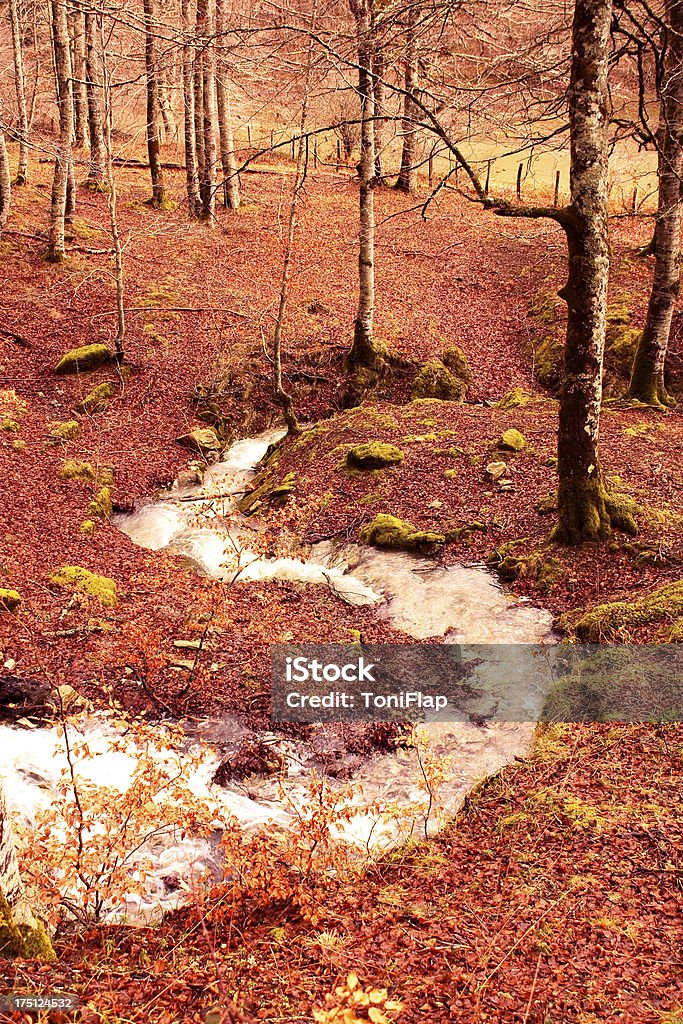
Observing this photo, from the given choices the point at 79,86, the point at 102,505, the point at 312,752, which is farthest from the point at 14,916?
the point at 79,86

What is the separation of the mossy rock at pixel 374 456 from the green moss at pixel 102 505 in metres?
4.21

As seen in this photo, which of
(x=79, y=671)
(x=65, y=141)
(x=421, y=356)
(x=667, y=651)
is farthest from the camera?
(x=65, y=141)

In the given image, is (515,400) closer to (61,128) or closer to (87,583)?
(87,583)

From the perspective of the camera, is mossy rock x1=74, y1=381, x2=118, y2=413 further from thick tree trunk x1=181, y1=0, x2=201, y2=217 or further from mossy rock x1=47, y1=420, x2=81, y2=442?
thick tree trunk x1=181, y1=0, x2=201, y2=217

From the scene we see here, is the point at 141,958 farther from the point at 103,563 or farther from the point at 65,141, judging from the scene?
the point at 65,141

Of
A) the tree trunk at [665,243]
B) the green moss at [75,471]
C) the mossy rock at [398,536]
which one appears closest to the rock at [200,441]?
the green moss at [75,471]

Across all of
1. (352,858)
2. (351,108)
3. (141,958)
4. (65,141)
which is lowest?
(352,858)

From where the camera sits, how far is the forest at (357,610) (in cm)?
461

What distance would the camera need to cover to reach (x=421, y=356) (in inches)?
681

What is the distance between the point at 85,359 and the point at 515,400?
31.8ft

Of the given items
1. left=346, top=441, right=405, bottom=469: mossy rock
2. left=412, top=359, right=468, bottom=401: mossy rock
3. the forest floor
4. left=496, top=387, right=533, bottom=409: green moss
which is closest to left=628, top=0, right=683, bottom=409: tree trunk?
the forest floor

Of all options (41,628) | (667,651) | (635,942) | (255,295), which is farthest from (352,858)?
(255,295)

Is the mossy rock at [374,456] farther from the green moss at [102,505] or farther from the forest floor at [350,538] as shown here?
the green moss at [102,505]

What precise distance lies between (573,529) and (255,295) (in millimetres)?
13553
